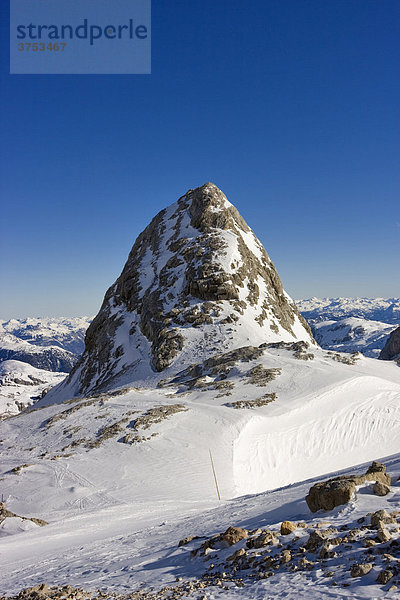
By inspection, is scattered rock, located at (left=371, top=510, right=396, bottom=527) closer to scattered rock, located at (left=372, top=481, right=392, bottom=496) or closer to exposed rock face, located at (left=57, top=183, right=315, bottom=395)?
scattered rock, located at (left=372, top=481, right=392, bottom=496)

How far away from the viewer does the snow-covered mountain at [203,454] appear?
6598 mm

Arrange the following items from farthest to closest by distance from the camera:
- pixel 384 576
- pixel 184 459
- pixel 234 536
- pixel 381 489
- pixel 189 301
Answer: pixel 189 301, pixel 184 459, pixel 381 489, pixel 234 536, pixel 384 576

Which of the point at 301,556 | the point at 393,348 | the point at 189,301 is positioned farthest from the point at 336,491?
the point at 393,348

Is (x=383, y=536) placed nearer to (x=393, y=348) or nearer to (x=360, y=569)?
(x=360, y=569)

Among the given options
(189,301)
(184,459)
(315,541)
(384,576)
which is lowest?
(184,459)

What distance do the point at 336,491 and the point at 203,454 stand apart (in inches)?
637

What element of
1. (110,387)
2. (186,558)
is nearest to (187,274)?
(110,387)

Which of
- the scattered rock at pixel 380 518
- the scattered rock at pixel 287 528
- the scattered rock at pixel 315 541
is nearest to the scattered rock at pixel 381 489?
the scattered rock at pixel 380 518

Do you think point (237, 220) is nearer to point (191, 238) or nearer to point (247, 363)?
point (191, 238)

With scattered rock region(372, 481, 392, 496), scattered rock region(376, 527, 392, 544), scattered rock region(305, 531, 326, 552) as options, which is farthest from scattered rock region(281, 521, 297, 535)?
scattered rock region(372, 481, 392, 496)

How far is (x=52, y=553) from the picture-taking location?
426 inches

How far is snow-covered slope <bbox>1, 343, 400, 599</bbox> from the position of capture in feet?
29.2

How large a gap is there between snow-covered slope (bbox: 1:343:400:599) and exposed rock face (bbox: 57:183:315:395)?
475 inches

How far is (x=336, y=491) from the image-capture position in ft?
26.8
